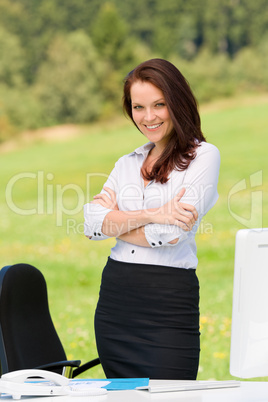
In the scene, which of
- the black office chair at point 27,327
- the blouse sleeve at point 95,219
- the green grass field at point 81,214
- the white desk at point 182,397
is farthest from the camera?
the green grass field at point 81,214

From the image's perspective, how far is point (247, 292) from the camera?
1757 mm

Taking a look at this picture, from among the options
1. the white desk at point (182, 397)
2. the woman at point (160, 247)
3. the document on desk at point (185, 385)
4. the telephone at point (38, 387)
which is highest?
the woman at point (160, 247)

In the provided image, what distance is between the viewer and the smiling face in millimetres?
2381

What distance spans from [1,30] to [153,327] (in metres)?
19.0

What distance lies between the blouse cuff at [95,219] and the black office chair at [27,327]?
436 mm

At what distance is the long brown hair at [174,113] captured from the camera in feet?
7.73

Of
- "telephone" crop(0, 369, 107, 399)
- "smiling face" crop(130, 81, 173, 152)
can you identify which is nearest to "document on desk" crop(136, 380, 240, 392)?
"telephone" crop(0, 369, 107, 399)

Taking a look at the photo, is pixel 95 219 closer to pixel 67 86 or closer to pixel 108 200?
pixel 108 200

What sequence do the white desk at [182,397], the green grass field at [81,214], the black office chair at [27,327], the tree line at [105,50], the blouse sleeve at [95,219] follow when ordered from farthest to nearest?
the tree line at [105,50], the green grass field at [81,214], the black office chair at [27,327], the blouse sleeve at [95,219], the white desk at [182,397]

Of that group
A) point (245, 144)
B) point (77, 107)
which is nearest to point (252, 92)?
point (245, 144)

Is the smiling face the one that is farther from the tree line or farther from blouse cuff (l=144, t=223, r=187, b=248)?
the tree line

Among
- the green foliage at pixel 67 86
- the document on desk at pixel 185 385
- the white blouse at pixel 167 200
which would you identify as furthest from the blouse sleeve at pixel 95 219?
the green foliage at pixel 67 86

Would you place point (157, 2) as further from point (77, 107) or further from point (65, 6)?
point (77, 107)

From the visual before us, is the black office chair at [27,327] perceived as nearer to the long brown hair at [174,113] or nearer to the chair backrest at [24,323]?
the chair backrest at [24,323]
